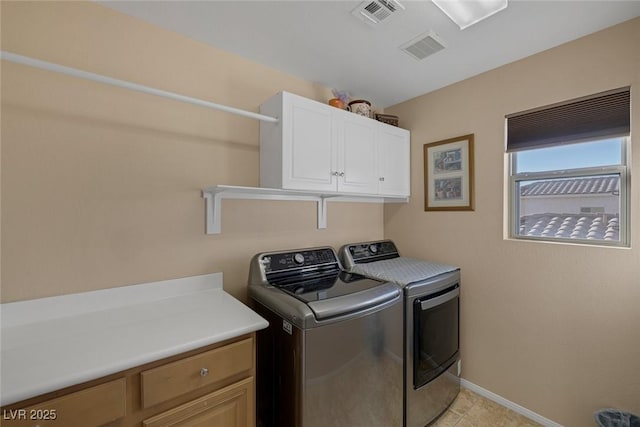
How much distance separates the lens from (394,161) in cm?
231

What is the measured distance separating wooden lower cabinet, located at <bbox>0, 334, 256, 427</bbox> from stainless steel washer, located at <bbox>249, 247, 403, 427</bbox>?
20 centimetres

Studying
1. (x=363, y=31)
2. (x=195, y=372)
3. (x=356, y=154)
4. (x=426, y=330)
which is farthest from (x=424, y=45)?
(x=195, y=372)

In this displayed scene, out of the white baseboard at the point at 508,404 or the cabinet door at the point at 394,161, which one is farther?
the cabinet door at the point at 394,161

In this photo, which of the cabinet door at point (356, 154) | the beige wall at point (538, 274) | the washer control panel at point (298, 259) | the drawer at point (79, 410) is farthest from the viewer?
the cabinet door at point (356, 154)

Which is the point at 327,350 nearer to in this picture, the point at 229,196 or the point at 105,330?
the point at 105,330

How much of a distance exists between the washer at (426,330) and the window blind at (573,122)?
1.06 meters

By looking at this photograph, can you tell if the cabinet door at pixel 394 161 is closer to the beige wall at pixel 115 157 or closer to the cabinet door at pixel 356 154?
the cabinet door at pixel 356 154

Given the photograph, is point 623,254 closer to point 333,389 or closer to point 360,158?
point 360,158

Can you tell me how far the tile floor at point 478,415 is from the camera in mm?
1760

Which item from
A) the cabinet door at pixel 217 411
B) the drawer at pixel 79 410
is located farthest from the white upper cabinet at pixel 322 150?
the drawer at pixel 79 410

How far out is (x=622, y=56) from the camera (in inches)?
58.1

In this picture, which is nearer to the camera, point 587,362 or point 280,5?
point 280,5

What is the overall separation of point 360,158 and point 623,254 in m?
1.62

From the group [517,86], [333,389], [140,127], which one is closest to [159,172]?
[140,127]
